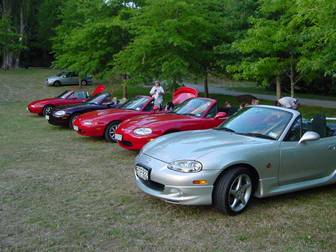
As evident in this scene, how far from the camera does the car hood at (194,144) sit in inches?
220

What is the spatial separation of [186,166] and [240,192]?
0.80 m

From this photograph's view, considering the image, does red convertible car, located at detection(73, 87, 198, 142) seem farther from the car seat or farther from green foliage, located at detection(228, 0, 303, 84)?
the car seat

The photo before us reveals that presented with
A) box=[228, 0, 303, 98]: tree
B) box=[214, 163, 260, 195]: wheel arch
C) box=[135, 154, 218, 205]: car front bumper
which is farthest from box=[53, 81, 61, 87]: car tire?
box=[214, 163, 260, 195]: wheel arch

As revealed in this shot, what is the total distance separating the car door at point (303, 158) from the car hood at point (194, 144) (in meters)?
0.38

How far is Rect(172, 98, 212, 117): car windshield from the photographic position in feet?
31.9

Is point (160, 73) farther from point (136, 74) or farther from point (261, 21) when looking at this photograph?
point (261, 21)

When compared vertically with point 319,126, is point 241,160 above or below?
below

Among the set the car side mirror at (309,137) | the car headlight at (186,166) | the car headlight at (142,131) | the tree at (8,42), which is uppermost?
the tree at (8,42)

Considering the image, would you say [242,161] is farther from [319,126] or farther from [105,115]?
[105,115]

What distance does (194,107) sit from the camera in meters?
9.92

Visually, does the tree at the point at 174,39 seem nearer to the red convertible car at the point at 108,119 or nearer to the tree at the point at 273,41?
the tree at the point at 273,41

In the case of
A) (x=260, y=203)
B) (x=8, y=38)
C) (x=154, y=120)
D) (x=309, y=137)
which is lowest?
(x=260, y=203)

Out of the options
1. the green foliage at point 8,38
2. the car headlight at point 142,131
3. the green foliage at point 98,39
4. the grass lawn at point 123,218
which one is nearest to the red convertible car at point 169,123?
the car headlight at point 142,131

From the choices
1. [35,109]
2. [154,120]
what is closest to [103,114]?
[154,120]
